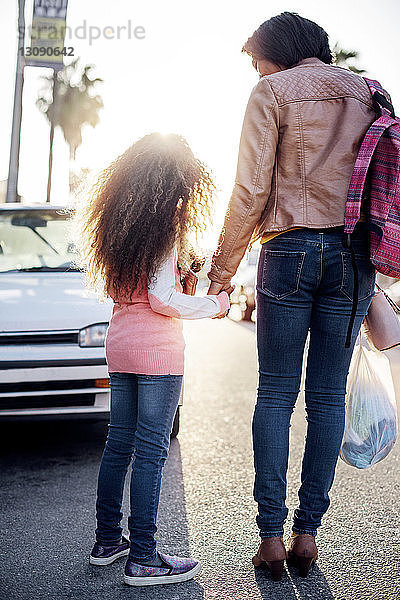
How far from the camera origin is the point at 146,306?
313cm

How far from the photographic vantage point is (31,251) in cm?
579

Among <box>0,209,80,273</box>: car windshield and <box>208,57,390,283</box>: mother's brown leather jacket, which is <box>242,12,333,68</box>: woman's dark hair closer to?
<box>208,57,390,283</box>: mother's brown leather jacket

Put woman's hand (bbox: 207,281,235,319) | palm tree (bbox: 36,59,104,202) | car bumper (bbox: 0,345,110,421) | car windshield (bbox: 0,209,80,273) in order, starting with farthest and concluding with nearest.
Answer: palm tree (bbox: 36,59,104,202) < car windshield (bbox: 0,209,80,273) < car bumper (bbox: 0,345,110,421) < woman's hand (bbox: 207,281,235,319)

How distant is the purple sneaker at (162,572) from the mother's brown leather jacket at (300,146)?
1.32 meters

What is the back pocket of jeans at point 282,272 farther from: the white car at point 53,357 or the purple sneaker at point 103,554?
the white car at point 53,357

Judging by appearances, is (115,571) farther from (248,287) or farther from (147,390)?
(248,287)

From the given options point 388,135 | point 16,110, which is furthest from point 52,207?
point 16,110

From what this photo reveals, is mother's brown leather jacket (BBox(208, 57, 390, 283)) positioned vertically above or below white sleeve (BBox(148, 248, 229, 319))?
above

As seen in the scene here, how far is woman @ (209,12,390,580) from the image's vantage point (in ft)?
9.87

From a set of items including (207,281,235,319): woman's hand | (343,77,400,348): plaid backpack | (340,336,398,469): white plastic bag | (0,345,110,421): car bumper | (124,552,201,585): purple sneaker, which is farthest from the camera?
(0,345,110,421): car bumper

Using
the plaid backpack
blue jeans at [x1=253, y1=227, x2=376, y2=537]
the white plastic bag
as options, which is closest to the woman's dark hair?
the plaid backpack

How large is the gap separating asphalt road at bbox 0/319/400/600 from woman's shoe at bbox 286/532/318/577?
0.05m

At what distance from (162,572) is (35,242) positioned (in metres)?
3.25

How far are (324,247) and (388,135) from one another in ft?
1.54
